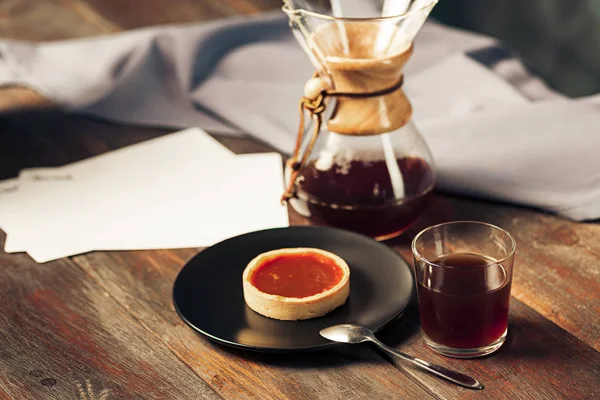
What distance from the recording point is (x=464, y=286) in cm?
81

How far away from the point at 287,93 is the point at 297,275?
637 millimetres

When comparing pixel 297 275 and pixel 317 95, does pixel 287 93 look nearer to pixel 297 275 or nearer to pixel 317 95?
pixel 317 95

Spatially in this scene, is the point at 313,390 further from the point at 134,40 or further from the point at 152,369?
the point at 134,40

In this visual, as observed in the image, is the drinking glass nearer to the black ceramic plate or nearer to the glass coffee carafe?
the black ceramic plate

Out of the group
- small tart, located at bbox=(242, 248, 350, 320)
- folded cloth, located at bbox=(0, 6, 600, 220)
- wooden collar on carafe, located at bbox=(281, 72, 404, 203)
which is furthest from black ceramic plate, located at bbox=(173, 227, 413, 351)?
folded cloth, located at bbox=(0, 6, 600, 220)

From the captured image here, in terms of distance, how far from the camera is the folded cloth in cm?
119

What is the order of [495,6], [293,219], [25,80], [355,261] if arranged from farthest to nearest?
[495,6] → [25,80] → [293,219] → [355,261]

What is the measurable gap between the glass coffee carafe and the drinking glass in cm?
17

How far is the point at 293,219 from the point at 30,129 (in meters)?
0.57

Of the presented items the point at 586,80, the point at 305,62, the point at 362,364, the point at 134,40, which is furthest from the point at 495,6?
the point at 362,364

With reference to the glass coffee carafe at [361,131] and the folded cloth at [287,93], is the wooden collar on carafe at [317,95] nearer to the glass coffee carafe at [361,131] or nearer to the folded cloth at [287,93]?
the glass coffee carafe at [361,131]

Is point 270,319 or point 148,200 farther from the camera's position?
point 148,200

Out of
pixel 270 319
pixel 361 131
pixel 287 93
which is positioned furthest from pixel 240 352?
pixel 287 93

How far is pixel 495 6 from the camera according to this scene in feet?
7.20
